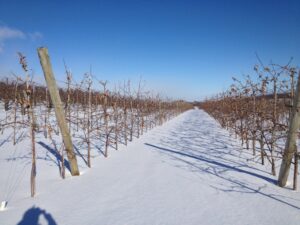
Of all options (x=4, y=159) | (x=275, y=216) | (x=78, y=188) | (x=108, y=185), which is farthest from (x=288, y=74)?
(x=4, y=159)

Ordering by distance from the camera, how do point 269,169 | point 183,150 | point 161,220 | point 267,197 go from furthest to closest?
point 183,150 < point 269,169 < point 267,197 < point 161,220

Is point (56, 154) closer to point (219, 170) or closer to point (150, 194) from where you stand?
point (150, 194)

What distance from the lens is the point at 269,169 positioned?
5.23m

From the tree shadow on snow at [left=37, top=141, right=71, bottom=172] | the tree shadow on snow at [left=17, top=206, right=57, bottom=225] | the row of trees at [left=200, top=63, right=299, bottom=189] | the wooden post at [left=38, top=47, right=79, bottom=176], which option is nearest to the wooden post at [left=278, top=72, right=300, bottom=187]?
the row of trees at [left=200, top=63, right=299, bottom=189]

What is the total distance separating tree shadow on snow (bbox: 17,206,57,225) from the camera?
3.01 m

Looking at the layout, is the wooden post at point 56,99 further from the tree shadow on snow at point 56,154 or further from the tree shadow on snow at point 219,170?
the tree shadow on snow at point 219,170

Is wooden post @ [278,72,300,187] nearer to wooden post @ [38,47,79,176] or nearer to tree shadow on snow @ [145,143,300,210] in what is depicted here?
tree shadow on snow @ [145,143,300,210]

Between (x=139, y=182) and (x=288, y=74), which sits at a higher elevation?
(x=288, y=74)

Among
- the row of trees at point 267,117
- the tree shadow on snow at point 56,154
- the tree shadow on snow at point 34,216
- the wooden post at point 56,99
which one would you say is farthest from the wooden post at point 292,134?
the tree shadow on snow at point 56,154

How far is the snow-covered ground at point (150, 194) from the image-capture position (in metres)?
3.03

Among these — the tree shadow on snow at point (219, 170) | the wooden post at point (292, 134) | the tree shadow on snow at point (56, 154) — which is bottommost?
the tree shadow on snow at point (56, 154)

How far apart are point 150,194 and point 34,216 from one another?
1855 mm

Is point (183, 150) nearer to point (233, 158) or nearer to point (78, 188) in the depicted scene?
point (233, 158)

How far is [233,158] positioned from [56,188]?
474 centimetres
